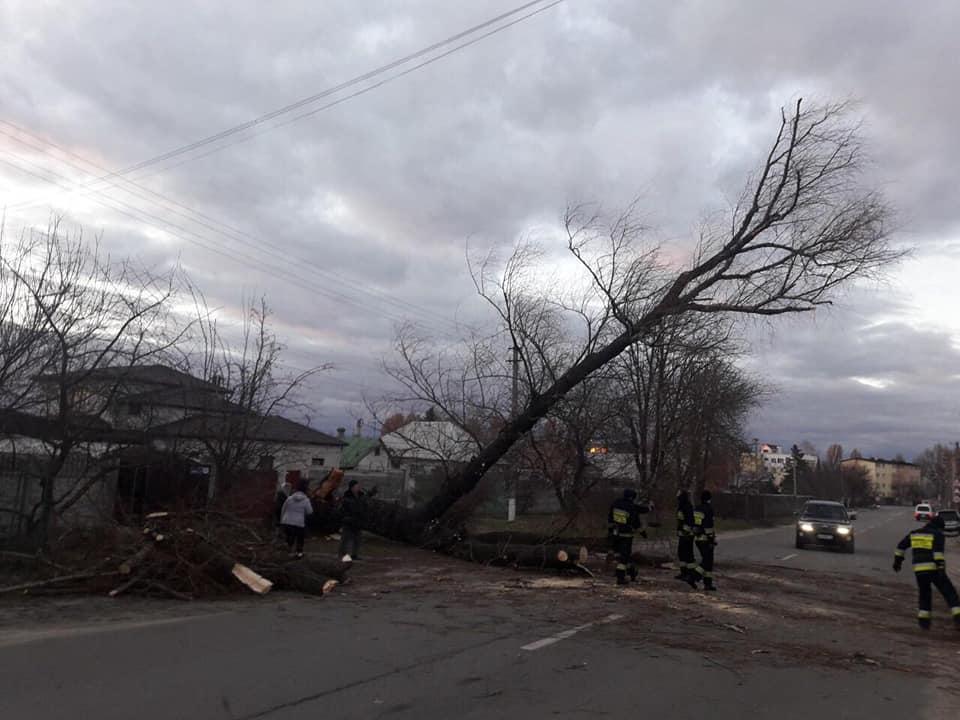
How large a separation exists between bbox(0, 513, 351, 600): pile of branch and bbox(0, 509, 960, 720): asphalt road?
1584 mm

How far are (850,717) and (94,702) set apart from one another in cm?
581

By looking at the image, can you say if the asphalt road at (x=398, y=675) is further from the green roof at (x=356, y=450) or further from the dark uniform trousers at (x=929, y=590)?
the green roof at (x=356, y=450)

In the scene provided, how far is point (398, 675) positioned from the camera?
289 inches

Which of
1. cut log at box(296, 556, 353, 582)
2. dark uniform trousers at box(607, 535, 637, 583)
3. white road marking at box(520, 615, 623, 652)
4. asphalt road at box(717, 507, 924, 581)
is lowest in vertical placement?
asphalt road at box(717, 507, 924, 581)

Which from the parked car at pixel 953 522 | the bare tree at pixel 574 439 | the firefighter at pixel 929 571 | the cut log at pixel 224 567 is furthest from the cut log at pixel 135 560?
the parked car at pixel 953 522

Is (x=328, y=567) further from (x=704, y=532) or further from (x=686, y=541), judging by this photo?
(x=704, y=532)

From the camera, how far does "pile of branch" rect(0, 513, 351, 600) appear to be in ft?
38.1

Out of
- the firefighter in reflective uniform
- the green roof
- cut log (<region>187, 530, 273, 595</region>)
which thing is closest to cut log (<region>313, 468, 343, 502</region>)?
cut log (<region>187, 530, 273, 595</region>)

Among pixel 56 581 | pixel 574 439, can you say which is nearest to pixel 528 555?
pixel 56 581

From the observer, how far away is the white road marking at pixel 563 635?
884cm

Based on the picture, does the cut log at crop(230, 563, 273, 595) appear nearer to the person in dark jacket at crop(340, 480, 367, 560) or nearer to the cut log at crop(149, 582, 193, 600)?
the cut log at crop(149, 582, 193, 600)

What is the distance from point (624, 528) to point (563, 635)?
5.01 meters

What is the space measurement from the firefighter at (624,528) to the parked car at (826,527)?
572 inches

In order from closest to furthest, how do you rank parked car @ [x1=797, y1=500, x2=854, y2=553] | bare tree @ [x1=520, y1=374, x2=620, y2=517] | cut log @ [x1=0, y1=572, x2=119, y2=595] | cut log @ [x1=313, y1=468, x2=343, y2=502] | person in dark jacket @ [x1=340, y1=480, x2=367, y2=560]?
cut log @ [x1=0, y1=572, x2=119, y2=595], person in dark jacket @ [x1=340, y1=480, x2=367, y2=560], cut log @ [x1=313, y1=468, x2=343, y2=502], bare tree @ [x1=520, y1=374, x2=620, y2=517], parked car @ [x1=797, y1=500, x2=854, y2=553]
